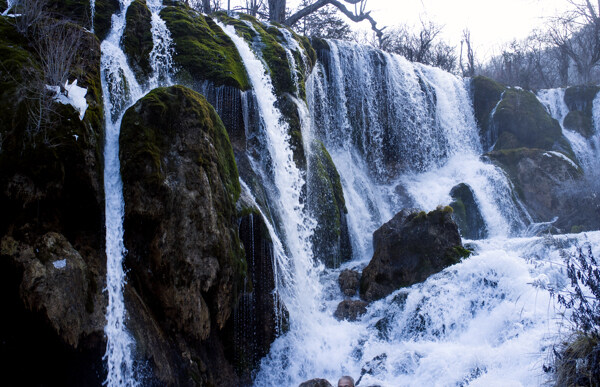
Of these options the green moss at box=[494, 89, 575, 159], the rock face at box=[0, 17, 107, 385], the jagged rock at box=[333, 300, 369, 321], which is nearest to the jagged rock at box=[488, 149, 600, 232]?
the green moss at box=[494, 89, 575, 159]

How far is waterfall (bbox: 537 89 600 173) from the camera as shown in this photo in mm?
16484

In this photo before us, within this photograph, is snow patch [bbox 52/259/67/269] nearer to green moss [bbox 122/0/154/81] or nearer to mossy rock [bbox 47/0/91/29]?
green moss [bbox 122/0/154/81]

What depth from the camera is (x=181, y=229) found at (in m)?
4.78

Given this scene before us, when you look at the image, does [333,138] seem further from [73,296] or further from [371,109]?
[73,296]

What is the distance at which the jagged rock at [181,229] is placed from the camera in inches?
180

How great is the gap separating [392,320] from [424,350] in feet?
3.88

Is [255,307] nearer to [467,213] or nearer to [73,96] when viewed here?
[73,96]

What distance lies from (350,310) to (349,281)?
3.39 ft

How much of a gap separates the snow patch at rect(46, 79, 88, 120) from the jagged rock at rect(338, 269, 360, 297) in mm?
5867

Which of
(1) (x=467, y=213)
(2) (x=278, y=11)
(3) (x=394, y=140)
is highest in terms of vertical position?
(2) (x=278, y=11)

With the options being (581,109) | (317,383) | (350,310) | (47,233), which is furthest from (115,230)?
(581,109)

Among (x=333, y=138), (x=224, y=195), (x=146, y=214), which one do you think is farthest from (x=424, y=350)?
(x=333, y=138)

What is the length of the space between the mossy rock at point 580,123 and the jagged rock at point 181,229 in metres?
18.0

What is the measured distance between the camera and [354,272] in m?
8.66
